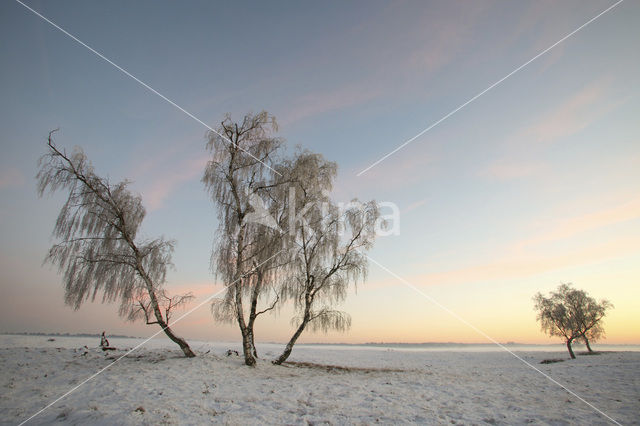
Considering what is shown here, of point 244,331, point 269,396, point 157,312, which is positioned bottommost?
point 269,396

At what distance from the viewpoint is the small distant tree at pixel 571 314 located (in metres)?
29.6

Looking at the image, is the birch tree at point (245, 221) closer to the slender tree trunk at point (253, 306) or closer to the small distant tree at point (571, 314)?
the slender tree trunk at point (253, 306)

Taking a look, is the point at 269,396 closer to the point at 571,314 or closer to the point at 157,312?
the point at 157,312

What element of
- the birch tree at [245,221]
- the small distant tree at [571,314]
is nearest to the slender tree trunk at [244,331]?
the birch tree at [245,221]

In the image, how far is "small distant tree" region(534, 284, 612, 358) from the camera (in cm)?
2958

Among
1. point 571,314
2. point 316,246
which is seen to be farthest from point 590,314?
point 316,246

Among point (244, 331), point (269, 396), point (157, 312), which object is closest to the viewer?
point (269, 396)

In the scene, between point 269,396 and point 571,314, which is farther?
point 571,314

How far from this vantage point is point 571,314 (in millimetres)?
29875

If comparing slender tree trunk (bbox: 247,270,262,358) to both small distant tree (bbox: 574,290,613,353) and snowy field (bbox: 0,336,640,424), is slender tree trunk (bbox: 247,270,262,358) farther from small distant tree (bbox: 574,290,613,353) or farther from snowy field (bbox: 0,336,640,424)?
small distant tree (bbox: 574,290,613,353)

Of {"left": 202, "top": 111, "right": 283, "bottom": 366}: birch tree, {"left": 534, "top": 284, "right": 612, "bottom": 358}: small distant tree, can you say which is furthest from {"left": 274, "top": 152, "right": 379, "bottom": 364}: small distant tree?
{"left": 534, "top": 284, "right": 612, "bottom": 358}: small distant tree

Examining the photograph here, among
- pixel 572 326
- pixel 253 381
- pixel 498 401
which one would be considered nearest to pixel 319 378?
pixel 253 381

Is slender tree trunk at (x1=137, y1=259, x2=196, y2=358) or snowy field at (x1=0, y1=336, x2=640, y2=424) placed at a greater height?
slender tree trunk at (x1=137, y1=259, x2=196, y2=358)

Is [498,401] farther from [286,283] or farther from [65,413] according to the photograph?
[65,413]
